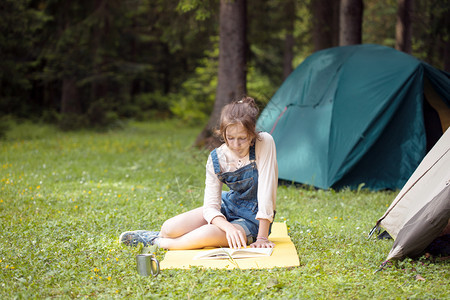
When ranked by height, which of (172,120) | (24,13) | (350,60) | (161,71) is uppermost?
(24,13)

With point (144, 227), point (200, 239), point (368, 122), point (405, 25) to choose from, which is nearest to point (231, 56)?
point (368, 122)

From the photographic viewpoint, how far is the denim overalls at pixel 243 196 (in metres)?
3.72

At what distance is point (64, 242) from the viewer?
3850mm

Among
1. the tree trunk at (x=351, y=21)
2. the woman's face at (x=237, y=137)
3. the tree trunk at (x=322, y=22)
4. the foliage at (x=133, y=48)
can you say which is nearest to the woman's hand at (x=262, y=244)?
the woman's face at (x=237, y=137)

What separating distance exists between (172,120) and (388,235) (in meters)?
15.6

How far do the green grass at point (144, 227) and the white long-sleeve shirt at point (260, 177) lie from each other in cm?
47

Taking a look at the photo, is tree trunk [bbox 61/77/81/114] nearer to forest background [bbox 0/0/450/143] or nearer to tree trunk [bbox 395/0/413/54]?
forest background [bbox 0/0/450/143]

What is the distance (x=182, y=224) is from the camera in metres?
3.75

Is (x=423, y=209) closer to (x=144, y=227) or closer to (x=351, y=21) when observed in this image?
(x=144, y=227)

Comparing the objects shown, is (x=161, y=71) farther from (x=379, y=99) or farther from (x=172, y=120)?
(x=379, y=99)

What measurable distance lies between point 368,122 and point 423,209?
304 cm

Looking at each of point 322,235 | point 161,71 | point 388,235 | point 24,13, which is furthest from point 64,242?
point 161,71

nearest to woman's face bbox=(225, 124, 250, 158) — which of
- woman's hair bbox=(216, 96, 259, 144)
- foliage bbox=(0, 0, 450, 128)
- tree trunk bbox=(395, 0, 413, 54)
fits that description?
woman's hair bbox=(216, 96, 259, 144)

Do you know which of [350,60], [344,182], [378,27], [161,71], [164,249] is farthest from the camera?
[161,71]
